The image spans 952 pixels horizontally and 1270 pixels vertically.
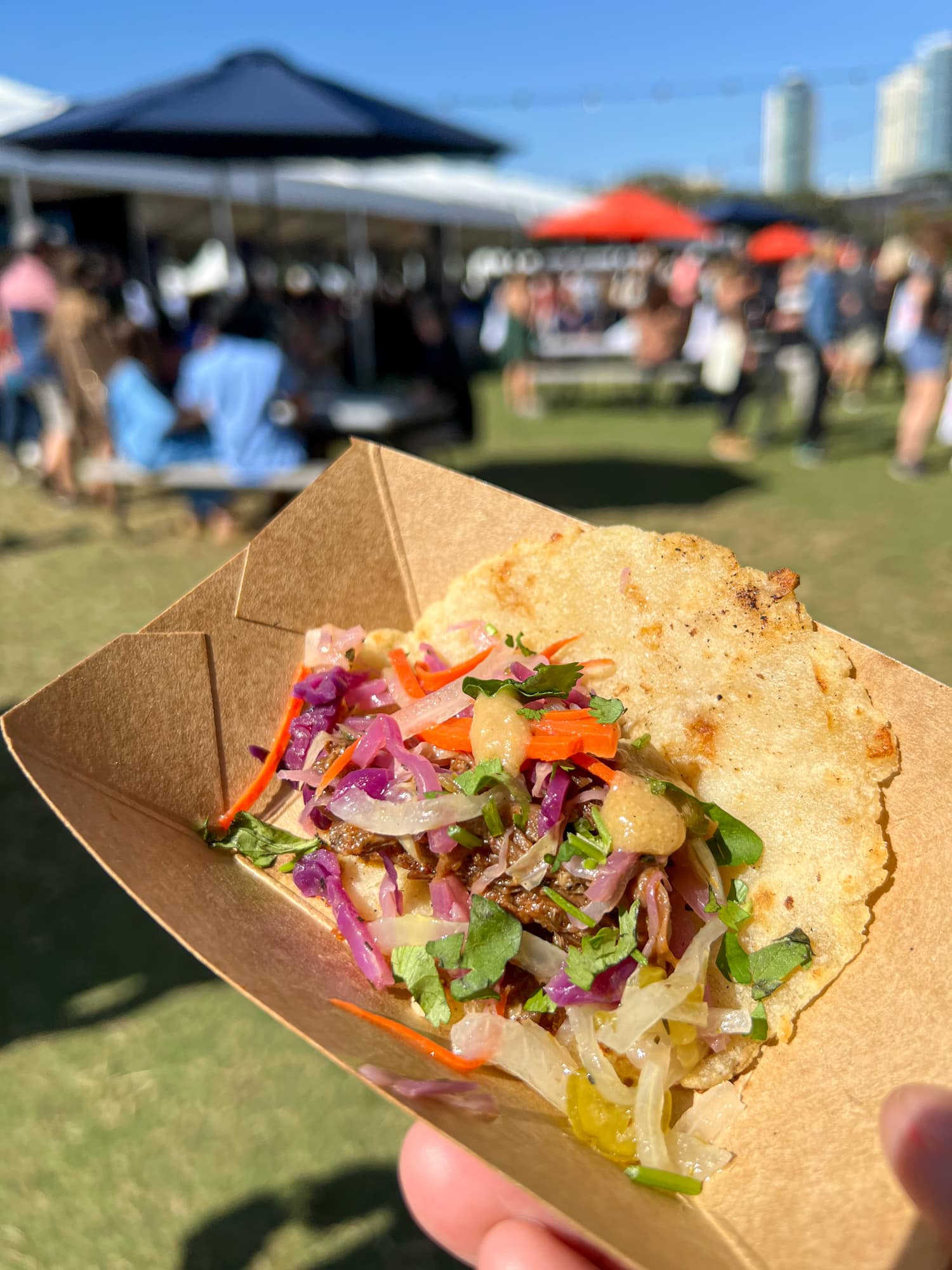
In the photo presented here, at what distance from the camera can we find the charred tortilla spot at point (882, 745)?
1.46 meters

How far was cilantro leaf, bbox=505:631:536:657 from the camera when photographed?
1.85m

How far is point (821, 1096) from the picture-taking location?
4.43ft

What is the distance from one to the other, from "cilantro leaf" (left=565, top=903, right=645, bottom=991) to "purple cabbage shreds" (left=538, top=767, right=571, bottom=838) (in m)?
0.18

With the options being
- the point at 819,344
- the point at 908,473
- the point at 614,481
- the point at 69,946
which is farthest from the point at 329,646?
the point at 819,344

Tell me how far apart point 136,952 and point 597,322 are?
26821 millimetres

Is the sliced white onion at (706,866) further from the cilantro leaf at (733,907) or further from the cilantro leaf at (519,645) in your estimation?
the cilantro leaf at (519,645)

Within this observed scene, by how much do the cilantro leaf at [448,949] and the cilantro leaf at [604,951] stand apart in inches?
6.8

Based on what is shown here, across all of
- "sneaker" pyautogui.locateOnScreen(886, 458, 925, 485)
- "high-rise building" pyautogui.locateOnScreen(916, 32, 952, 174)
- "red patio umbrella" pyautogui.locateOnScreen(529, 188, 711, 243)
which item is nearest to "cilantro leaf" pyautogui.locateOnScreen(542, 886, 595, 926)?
"sneaker" pyautogui.locateOnScreen(886, 458, 925, 485)

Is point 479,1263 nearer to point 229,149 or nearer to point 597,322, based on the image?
point 229,149

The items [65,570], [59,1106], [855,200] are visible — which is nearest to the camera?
[59,1106]

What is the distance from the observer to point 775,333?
13.5 metres

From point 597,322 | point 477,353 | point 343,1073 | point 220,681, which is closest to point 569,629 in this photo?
point 220,681

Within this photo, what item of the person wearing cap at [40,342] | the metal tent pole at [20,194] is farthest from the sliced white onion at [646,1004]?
the metal tent pole at [20,194]

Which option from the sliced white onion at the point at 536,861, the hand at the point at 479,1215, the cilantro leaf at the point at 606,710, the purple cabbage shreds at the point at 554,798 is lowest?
the hand at the point at 479,1215
